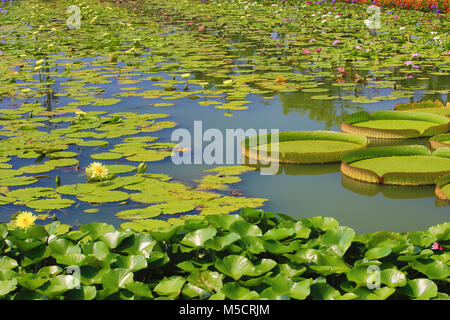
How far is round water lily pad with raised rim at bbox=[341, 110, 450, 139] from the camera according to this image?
14.3 feet

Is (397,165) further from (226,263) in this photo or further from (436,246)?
(226,263)

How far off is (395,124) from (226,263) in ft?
9.56

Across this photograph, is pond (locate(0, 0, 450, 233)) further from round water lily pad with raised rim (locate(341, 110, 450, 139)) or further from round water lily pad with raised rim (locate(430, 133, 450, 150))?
round water lily pad with raised rim (locate(430, 133, 450, 150))

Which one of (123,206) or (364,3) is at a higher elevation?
(364,3)

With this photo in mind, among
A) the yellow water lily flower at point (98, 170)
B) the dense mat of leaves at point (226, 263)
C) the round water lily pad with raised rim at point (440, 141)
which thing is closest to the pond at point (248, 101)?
the yellow water lily flower at point (98, 170)

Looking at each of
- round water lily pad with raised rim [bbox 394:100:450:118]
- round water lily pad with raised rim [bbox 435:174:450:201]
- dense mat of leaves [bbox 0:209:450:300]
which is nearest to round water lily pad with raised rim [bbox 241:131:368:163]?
round water lily pad with raised rim [bbox 435:174:450:201]

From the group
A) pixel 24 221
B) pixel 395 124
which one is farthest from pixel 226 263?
pixel 395 124

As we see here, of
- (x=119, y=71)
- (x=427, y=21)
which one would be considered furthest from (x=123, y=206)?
(x=427, y=21)

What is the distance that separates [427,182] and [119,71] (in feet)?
16.2

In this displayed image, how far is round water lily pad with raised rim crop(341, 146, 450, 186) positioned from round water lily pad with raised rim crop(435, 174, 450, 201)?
4.1 inches

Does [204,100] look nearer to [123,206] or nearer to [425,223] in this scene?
[123,206]

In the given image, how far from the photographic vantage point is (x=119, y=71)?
7.57 metres

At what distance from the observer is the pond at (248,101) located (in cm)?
328

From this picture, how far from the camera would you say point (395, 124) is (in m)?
4.63
